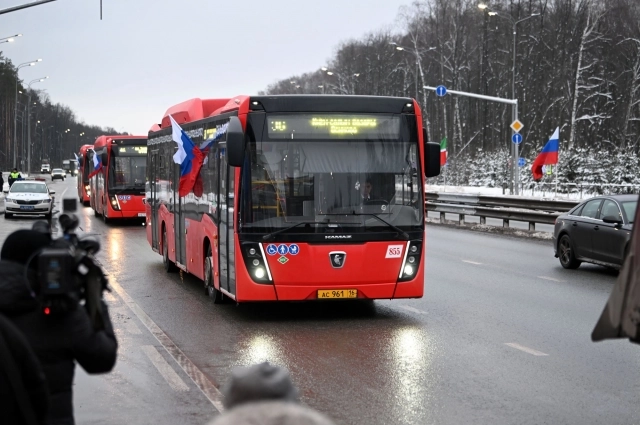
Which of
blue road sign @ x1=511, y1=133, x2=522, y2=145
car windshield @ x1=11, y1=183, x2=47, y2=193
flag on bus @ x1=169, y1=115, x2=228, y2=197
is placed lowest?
car windshield @ x1=11, y1=183, x2=47, y2=193

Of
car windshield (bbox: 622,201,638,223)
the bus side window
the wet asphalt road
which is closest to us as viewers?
the wet asphalt road

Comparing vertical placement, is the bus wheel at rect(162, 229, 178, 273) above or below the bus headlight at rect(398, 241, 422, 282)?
below

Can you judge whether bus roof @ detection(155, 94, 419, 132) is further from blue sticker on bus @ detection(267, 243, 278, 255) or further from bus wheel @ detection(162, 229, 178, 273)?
bus wheel @ detection(162, 229, 178, 273)

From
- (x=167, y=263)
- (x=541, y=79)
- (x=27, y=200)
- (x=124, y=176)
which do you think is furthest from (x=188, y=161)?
(x=541, y=79)

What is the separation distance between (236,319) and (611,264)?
742 cm

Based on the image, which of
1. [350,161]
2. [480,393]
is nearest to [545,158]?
[350,161]

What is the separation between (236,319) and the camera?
1291 cm

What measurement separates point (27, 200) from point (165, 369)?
32.4m

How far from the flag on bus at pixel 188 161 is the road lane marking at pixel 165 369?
4738 millimetres

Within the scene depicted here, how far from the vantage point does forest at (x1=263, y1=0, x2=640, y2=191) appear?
201ft

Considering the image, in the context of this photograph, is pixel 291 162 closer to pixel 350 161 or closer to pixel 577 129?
pixel 350 161

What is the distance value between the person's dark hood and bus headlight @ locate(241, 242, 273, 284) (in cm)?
831

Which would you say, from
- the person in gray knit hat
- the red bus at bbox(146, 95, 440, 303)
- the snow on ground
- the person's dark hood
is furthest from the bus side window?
the snow on ground

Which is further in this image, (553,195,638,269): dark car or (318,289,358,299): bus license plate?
(553,195,638,269): dark car
